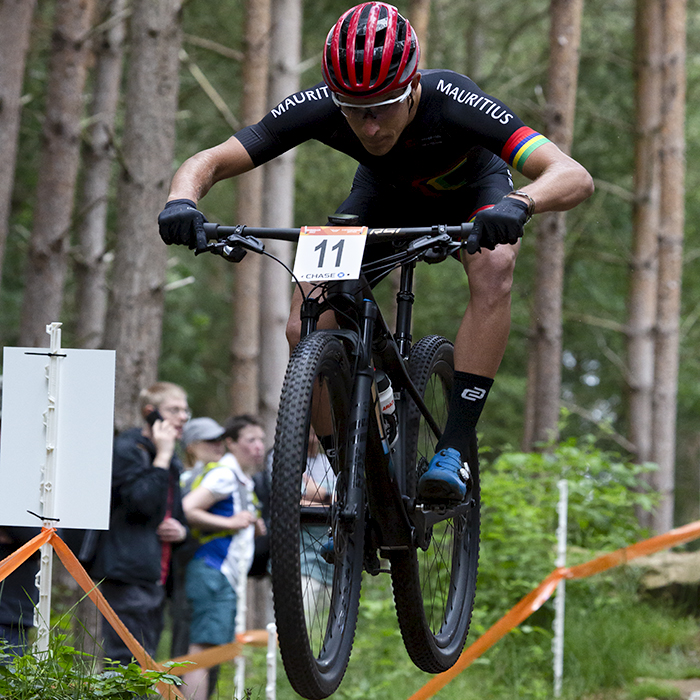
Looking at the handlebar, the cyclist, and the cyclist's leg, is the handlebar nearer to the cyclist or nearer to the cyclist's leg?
the cyclist

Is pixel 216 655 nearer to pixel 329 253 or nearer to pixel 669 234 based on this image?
pixel 329 253

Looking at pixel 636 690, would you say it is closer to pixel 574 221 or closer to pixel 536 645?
pixel 536 645

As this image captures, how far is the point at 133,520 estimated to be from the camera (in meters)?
5.78

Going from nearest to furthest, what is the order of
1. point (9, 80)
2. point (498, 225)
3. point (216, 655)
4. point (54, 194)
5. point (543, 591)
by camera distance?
point (498, 225)
point (216, 655)
point (543, 591)
point (9, 80)
point (54, 194)

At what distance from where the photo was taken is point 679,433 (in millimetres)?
26688

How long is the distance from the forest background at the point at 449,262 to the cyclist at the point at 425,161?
26.4 ft

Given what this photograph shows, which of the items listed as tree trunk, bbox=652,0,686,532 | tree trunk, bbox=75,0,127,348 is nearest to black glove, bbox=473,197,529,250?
tree trunk, bbox=75,0,127,348

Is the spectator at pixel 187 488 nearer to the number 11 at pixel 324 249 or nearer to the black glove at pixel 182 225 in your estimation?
the black glove at pixel 182 225

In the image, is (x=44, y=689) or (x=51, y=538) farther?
(x=51, y=538)

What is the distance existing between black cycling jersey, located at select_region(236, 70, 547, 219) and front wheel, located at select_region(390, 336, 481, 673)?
0.78 metres

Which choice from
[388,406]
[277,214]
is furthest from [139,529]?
[277,214]

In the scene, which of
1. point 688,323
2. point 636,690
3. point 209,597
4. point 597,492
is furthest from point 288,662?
point 688,323

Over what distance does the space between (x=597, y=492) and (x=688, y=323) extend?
49.0 ft

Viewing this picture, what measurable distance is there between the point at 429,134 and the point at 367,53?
505 millimetres
